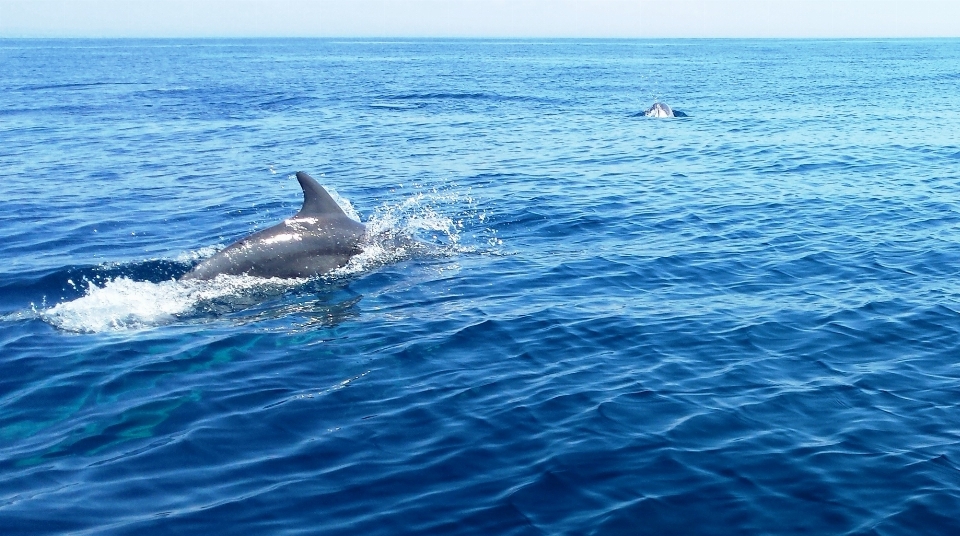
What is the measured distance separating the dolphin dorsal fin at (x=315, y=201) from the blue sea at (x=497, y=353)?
113 centimetres

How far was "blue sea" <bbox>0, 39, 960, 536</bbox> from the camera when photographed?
26.4ft

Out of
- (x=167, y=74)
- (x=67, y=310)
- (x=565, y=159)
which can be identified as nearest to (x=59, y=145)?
(x=565, y=159)

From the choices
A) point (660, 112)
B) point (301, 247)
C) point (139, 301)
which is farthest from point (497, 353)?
point (660, 112)

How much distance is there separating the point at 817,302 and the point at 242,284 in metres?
9.31

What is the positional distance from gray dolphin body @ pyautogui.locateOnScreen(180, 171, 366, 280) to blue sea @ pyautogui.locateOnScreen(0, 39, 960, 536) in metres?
0.34

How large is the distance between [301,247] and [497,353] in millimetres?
5098

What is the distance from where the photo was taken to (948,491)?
812 cm

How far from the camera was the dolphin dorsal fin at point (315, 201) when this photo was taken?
15539mm

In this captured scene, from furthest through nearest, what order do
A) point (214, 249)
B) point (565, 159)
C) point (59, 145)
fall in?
point (59, 145) → point (565, 159) → point (214, 249)

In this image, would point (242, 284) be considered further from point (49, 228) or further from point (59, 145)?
point (59, 145)

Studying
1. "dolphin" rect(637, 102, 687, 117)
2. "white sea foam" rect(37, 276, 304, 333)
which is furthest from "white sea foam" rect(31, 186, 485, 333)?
"dolphin" rect(637, 102, 687, 117)

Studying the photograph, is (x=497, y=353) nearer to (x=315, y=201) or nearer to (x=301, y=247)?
(x=301, y=247)

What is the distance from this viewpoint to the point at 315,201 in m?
15.9

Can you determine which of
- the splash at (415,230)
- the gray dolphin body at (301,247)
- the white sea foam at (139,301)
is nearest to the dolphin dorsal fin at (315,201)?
the gray dolphin body at (301,247)
